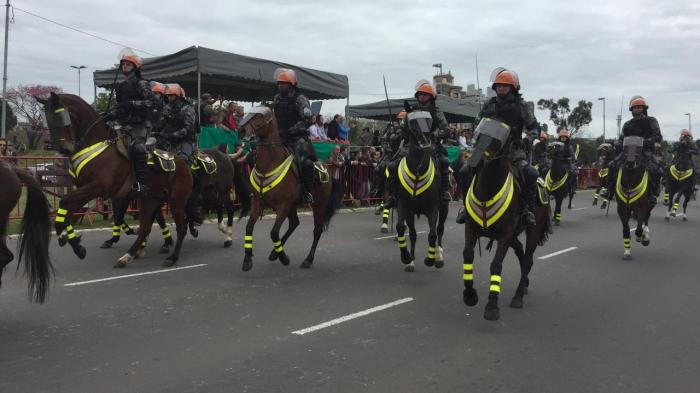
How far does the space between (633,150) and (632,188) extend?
2.19 ft

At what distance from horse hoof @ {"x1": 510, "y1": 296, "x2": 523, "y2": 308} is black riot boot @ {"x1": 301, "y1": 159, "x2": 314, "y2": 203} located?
349 cm

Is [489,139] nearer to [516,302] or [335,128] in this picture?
[516,302]

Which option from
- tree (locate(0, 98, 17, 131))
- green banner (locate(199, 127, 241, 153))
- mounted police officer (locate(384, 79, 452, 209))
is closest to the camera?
mounted police officer (locate(384, 79, 452, 209))

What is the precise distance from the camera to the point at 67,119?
25.8ft

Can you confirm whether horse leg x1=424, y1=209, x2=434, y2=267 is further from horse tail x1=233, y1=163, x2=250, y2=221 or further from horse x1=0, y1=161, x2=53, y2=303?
horse x1=0, y1=161, x2=53, y2=303

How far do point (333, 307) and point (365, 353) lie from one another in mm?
1574

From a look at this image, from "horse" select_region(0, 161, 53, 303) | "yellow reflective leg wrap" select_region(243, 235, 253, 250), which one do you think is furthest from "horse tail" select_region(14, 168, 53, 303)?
"yellow reflective leg wrap" select_region(243, 235, 253, 250)

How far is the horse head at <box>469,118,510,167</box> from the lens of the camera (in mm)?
5887

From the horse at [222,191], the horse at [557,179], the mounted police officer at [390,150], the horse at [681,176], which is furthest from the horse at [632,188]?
the horse at [681,176]

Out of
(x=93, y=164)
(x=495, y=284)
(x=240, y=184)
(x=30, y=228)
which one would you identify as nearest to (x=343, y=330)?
(x=495, y=284)

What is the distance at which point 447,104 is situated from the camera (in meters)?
23.9

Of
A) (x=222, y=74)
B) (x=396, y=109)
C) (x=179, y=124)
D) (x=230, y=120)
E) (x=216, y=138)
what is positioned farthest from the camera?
(x=396, y=109)

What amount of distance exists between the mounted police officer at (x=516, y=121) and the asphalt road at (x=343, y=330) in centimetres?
134

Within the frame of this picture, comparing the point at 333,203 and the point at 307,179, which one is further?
the point at 333,203
